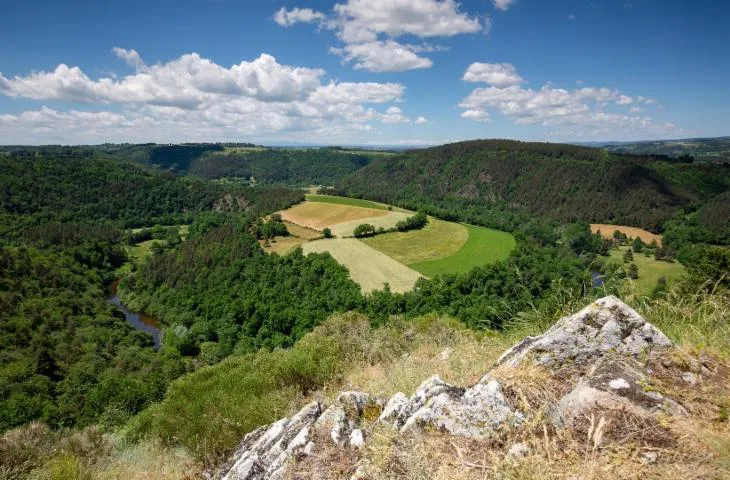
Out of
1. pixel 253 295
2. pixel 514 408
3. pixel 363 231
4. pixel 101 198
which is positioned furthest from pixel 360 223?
pixel 101 198

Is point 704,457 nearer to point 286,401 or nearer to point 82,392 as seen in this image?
point 286,401

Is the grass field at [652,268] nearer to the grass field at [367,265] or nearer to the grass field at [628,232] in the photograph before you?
the grass field at [628,232]

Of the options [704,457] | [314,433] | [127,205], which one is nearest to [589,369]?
[704,457]

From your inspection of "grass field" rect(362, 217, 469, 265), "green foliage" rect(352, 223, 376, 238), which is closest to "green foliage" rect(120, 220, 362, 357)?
"grass field" rect(362, 217, 469, 265)

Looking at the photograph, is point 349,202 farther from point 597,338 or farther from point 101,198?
point 597,338

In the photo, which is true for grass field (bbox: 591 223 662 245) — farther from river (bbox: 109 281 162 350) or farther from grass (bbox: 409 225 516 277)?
river (bbox: 109 281 162 350)
